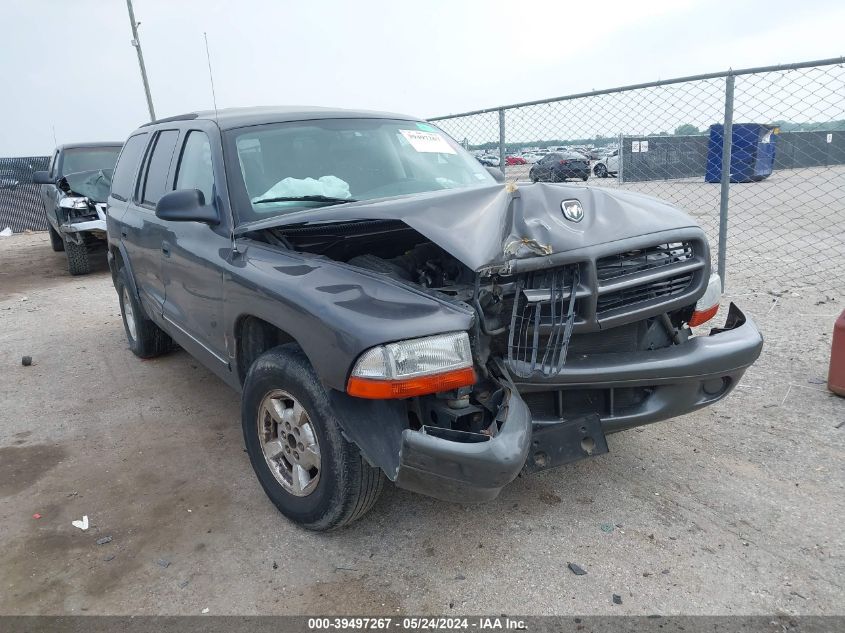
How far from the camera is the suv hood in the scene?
9734 mm

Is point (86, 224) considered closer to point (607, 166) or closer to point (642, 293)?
point (642, 293)

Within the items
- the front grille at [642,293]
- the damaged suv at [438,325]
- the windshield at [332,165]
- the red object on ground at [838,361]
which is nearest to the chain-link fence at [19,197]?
the windshield at [332,165]

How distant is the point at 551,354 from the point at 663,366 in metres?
0.48

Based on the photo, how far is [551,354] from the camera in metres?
2.45

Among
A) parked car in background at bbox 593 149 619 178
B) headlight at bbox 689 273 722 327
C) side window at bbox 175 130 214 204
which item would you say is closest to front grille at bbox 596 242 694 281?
headlight at bbox 689 273 722 327

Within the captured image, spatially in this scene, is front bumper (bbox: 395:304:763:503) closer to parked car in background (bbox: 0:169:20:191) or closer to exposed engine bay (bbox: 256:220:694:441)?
exposed engine bay (bbox: 256:220:694:441)

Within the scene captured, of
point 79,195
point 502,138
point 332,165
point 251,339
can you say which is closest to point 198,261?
point 251,339

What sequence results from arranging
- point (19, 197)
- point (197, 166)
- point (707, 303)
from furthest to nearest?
point (19, 197) → point (197, 166) → point (707, 303)

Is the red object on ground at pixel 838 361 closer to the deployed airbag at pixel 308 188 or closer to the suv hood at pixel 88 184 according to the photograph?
the deployed airbag at pixel 308 188

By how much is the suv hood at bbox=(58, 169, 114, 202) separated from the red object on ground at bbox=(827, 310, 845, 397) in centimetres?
968

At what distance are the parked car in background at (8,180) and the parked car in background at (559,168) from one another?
13.7 m

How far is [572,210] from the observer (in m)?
2.53

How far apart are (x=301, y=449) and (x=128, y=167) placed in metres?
3.47

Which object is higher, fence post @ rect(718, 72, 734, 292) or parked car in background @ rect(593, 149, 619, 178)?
fence post @ rect(718, 72, 734, 292)
